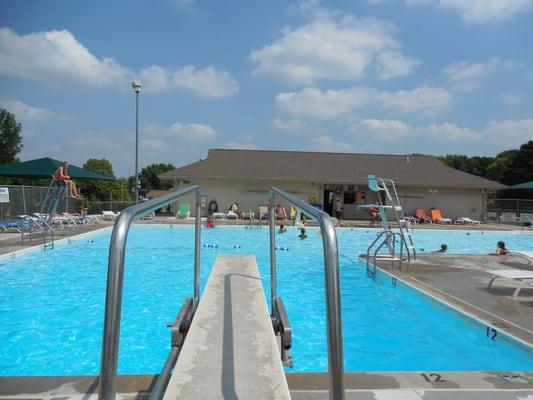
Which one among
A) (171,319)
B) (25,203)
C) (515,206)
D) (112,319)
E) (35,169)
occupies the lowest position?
(171,319)

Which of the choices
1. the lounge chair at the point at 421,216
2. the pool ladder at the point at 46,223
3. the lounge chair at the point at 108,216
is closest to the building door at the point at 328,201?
the lounge chair at the point at 421,216

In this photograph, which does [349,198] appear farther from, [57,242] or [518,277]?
[518,277]

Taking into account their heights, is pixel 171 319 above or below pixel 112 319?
below

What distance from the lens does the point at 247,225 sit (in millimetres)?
20969

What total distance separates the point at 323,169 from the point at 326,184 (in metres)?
1.67

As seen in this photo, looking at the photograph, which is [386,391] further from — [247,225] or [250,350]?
[247,225]

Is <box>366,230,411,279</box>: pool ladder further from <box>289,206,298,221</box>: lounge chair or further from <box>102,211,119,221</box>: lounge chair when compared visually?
<box>102,211,119,221</box>: lounge chair

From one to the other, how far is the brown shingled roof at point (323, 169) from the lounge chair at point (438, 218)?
1.94 meters

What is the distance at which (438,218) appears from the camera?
2611 cm

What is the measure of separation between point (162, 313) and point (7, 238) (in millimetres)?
9817

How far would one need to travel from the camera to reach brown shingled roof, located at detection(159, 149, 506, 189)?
27.3 metres

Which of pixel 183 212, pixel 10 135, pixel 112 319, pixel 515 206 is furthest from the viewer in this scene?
pixel 10 135

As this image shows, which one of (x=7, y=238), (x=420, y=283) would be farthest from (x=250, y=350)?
(x=7, y=238)

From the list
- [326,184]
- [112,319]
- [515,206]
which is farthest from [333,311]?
[515,206]
